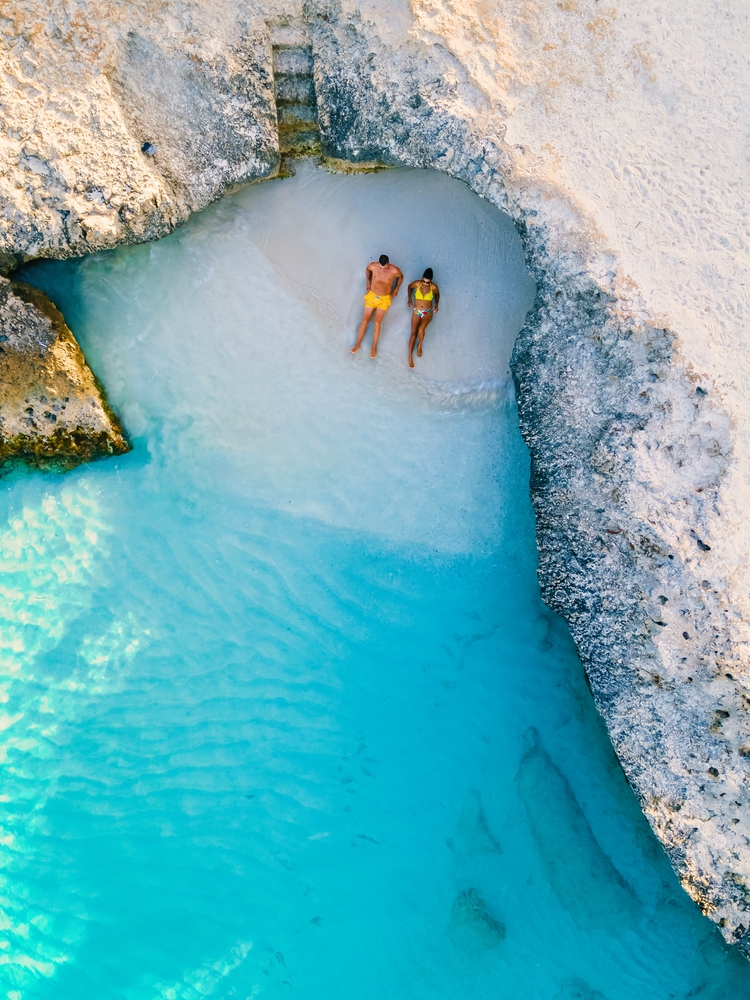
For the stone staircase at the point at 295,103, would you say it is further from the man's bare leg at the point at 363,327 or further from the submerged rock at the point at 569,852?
the submerged rock at the point at 569,852

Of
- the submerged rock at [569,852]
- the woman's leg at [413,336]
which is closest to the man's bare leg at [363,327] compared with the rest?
the woman's leg at [413,336]

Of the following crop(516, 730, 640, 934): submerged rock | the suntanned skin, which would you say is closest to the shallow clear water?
crop(516, 730, 640, 934): submerged rock

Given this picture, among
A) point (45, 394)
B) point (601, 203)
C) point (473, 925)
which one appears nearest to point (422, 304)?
point (601, 203)

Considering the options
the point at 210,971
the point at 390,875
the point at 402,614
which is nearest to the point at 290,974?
the point at 210,971

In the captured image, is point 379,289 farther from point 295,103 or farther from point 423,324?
point 295,103

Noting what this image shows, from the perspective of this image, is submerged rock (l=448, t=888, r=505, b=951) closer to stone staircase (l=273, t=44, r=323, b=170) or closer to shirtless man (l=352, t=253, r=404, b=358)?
shirtless man (l=352, t=253, r=404, b=358)
